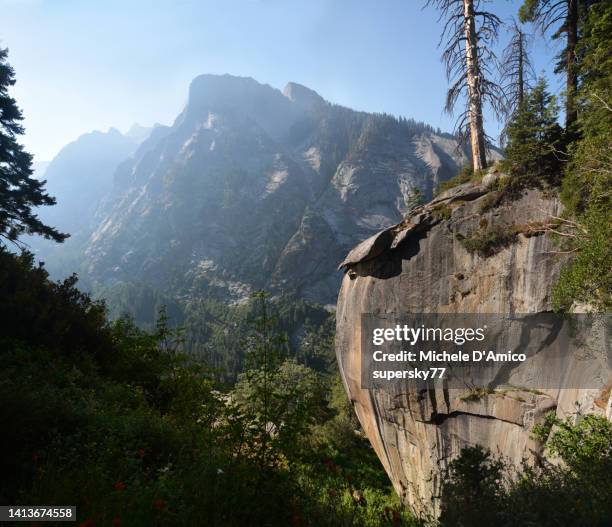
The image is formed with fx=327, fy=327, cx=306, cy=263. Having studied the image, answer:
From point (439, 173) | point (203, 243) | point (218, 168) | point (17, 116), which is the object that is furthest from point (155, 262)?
point (17, 116)

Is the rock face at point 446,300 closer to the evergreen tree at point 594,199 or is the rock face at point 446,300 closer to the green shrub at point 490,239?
the green shrub at point 490,239

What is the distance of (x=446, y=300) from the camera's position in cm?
1355

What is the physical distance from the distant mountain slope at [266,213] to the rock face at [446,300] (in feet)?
408

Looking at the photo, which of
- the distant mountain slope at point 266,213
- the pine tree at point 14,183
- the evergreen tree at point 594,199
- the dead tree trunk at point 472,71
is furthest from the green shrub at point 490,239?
the distant mountain slope at point 266,213

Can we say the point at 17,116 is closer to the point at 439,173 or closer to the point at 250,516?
the point at 250,516

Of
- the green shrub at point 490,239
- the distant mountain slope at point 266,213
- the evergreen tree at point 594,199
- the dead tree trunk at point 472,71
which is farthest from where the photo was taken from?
the distant mountain slope at point 266,213

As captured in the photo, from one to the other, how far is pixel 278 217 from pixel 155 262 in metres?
67.9

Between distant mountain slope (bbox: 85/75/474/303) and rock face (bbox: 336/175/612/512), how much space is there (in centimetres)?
12449

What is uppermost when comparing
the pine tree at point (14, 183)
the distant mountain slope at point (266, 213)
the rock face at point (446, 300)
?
the distant mountain slope at point (266, 213)

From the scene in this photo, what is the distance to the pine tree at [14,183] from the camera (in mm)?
14969

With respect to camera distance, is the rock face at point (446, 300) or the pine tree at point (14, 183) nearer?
the rock face at point (446, 300)

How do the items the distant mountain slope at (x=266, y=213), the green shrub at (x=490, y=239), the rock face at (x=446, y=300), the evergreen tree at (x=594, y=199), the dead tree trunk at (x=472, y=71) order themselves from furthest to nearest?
1. the distant mountain slope at (x=266, y=213)
2. the dead tree trunk at (x=472, y=71)
3. the green shrub at (x=490, y=239)
4. the rock face at (x=446, y=300)
5. the evergreen tree at (x=594, y=199)

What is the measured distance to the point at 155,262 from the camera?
16950cm

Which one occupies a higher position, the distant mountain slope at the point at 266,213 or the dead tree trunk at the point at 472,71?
the distant mountain slope at the point at 266,213
